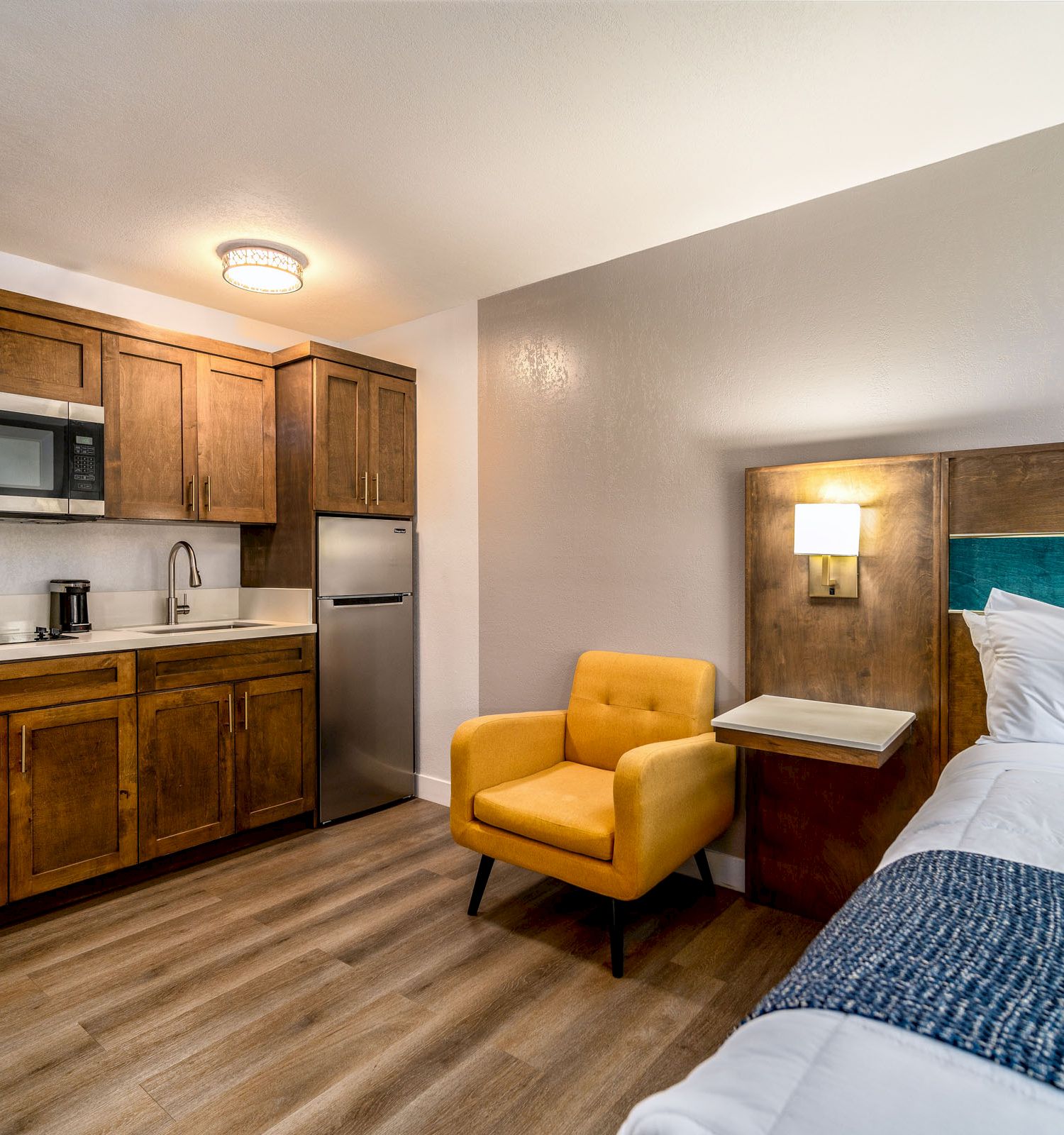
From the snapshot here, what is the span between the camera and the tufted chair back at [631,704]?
277 centimetres

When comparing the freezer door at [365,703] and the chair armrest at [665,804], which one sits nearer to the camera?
the chair armrest at [665,804]

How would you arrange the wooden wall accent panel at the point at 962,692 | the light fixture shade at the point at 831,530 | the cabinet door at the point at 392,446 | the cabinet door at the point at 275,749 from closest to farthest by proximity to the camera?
the wooden wall accent panel at the point at 962,692 < the light fixture shade at the point at 831,530 < the cabinet door at the point at 275,749 < the cabinet door at the point at 392,446

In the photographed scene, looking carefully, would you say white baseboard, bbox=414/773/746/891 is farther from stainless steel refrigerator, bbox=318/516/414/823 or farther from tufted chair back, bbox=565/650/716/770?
stainless steel refrigerator, bbox=318/516/414/823

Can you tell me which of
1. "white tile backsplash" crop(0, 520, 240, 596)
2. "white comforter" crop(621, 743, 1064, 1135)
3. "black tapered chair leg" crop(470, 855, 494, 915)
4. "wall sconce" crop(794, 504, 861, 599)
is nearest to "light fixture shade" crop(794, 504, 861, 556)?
"wall sconce" crop(794, 504, 861, 599)

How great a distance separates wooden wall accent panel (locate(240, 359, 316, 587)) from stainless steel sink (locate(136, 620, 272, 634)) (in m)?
0.22

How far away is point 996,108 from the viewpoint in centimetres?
210

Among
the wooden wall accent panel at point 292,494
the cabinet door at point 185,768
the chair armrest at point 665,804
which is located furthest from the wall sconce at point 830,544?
the cabinet door at point 185,768

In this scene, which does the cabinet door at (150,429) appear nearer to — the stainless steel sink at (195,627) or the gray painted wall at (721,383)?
the stainless steel sink at (195,627)

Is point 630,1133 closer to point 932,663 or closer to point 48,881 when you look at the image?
point 932,663

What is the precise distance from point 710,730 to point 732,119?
2.07m

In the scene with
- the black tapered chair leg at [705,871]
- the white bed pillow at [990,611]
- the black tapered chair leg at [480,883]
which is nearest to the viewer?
the white bed pillow at [990,611]

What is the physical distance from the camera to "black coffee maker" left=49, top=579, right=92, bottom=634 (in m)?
3.14

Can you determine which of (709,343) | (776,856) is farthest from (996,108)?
(776,856)

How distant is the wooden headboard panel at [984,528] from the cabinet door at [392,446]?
2581 mm
